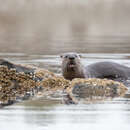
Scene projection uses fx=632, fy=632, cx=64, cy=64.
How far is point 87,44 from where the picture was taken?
1777cm

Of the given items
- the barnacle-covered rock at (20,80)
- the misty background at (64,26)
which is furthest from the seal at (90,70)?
the misty background at (64,26)

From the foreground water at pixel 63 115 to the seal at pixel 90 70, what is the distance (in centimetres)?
184

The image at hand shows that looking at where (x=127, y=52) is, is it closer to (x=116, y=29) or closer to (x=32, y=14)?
(x=116, y=29)

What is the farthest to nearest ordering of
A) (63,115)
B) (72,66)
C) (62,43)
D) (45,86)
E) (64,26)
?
(64,26) → (62,43) → (72,66) → (45,86) → (63,115)

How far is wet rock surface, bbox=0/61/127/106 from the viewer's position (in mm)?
8641

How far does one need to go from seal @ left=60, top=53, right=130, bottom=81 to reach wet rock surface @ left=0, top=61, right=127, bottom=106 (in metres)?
0.46

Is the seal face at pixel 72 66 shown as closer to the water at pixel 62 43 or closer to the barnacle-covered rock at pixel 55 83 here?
the barnacle-covered rock at pixel 55 83

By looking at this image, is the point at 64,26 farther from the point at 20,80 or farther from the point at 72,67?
the point at 20,80

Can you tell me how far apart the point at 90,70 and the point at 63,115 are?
3924 millimetres

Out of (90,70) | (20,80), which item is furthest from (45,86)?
(90,70)

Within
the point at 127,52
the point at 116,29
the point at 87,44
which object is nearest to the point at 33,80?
the point at 127,52

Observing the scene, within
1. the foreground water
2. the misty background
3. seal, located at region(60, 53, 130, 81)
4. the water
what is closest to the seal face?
seal, located at region(60, 53, 130, 81)

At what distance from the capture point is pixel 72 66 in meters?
10.2

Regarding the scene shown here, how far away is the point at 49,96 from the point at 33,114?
1.46 metres
